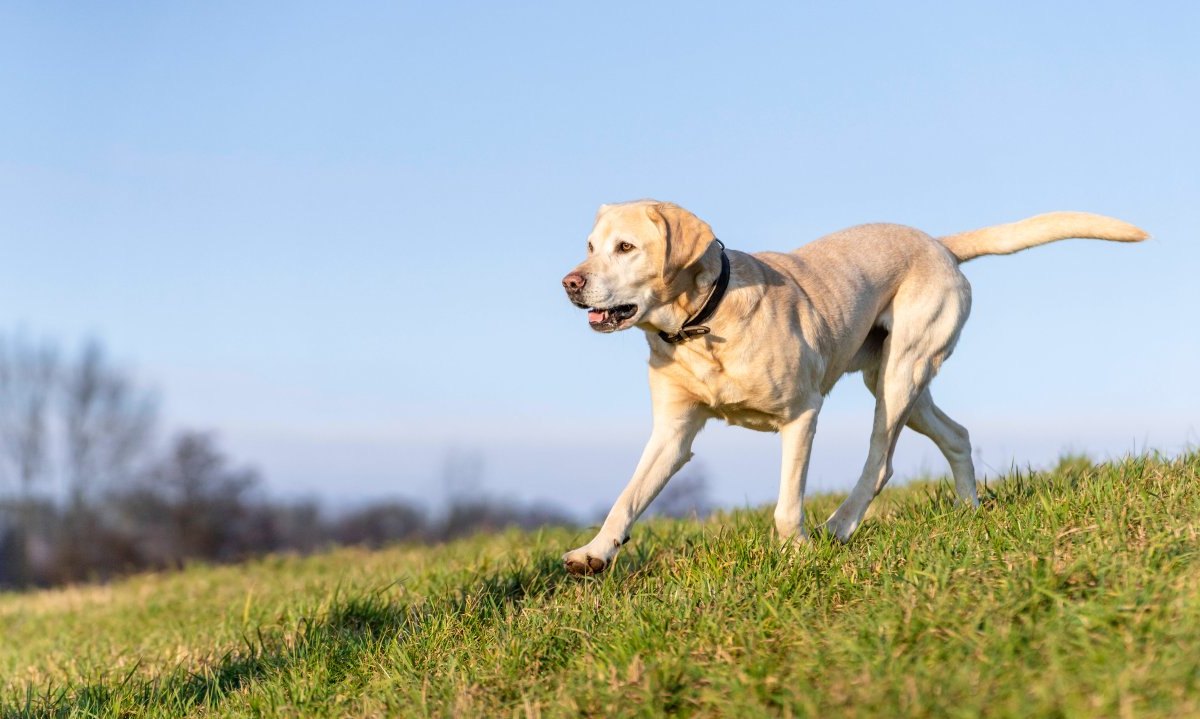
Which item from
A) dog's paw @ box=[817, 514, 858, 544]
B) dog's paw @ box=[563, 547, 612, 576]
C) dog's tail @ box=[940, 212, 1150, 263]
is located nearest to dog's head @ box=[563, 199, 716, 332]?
dog's paw @ box=[563, 547, 612, 576]

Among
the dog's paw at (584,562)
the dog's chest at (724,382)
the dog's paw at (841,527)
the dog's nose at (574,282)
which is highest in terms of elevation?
the dog's nose at (574,282)

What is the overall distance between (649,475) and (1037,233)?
3.08 metres

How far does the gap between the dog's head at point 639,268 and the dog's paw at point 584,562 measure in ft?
3.69

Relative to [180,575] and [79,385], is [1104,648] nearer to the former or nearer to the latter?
[180,575]

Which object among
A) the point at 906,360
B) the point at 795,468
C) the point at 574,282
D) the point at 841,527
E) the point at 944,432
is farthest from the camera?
the point at 944,432

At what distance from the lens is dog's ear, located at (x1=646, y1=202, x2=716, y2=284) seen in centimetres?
543

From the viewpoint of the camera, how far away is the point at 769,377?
5594 mm

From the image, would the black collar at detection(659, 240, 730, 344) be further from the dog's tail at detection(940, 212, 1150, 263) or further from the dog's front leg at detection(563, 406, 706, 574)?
the dog's tail at detection(940, 212, 1150, 263)

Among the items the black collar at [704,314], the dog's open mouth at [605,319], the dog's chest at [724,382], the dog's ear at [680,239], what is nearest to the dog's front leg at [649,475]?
the dog's chest at [724,382]

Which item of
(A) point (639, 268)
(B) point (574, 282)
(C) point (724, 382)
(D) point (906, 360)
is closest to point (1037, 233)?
(D) point (906, 360)

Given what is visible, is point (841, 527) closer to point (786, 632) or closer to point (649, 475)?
point (649, 475)

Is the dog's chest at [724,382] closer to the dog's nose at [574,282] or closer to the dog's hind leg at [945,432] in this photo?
the dog's nose at [574,282]

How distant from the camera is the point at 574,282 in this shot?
543 cm

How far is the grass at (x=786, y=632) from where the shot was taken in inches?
138
